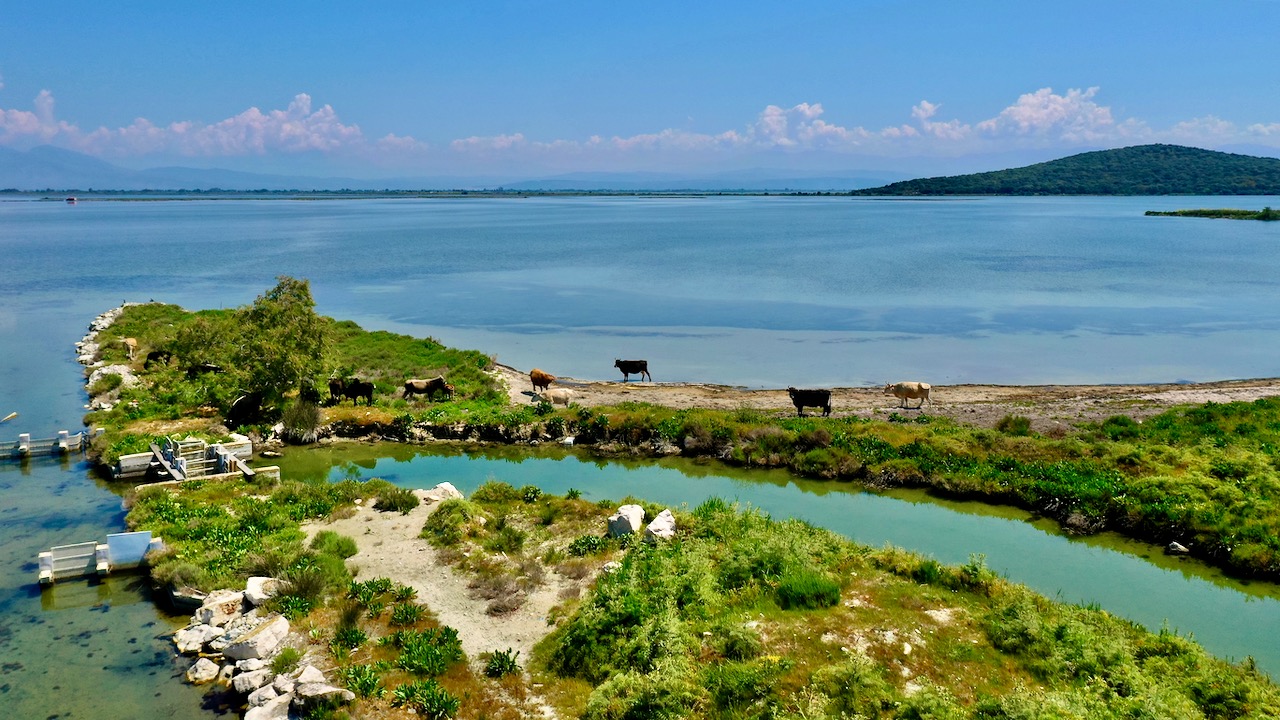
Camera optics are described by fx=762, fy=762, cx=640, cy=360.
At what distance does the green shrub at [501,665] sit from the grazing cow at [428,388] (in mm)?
17547

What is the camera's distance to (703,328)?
152 feet

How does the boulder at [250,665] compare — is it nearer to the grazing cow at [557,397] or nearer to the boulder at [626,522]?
the boulder at [626,522]

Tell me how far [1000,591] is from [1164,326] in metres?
40.7

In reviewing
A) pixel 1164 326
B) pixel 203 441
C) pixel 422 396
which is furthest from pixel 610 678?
pixel 1164 326

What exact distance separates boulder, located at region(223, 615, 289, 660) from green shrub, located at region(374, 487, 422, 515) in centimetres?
531

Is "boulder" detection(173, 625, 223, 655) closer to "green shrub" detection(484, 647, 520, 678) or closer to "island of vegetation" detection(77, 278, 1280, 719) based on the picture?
"island of vegetation" detection(77, 278, 1280, 719)

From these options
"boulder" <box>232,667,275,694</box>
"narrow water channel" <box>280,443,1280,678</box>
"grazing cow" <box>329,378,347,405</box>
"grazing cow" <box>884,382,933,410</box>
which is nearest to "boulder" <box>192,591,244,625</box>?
"boulder" <box>232,667,275,694</box>

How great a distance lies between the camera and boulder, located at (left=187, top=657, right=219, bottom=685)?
12320mm

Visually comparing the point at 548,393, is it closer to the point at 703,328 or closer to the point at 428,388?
the point at 428,388

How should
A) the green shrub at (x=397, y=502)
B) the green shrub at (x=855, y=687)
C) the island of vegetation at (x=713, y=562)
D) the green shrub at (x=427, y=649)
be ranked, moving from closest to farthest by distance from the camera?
the green shrub at (x=855, y=687) < the island of vegetation at (x=713, y=562) < the green shrub at (x=427, y=649) < the green shrub at (x=397, y=502)

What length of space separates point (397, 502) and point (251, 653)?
5.94 metres

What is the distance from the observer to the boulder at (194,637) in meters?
13.1

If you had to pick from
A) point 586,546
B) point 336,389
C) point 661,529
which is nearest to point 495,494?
point 586,546

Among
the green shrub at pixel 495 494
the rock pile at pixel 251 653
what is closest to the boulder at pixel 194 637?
the rock pile at pixel 251 653
